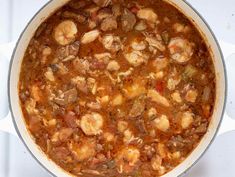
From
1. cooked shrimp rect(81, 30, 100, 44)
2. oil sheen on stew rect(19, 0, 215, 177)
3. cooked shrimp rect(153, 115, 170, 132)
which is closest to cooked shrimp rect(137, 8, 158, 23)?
oil sheen on stew rect(19, 0, 215, 177)

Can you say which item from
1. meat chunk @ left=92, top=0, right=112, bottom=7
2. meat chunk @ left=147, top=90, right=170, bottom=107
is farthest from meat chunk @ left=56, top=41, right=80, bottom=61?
meat chunk @ left=147, top=90, right=170, bottom=107

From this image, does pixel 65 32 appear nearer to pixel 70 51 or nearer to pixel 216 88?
pixel 70 51

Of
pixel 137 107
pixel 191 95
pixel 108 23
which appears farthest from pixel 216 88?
pixel 108 23

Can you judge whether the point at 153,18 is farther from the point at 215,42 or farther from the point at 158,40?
the point at 215,42

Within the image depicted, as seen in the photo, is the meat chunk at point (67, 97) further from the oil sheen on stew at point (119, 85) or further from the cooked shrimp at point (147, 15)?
the cooked shrimp at point (147, 15)

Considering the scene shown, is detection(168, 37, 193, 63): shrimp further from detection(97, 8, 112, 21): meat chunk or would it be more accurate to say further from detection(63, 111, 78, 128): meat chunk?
detection(63, 111, 78, 128): meat chunk

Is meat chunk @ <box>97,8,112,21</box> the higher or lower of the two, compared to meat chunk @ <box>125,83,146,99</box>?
higher

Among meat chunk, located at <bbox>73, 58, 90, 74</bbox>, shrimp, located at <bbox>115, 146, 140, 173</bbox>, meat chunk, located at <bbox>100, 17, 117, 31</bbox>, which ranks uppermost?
meat chunk, located at <bbox>100, 17, 117, 31</bbox>
